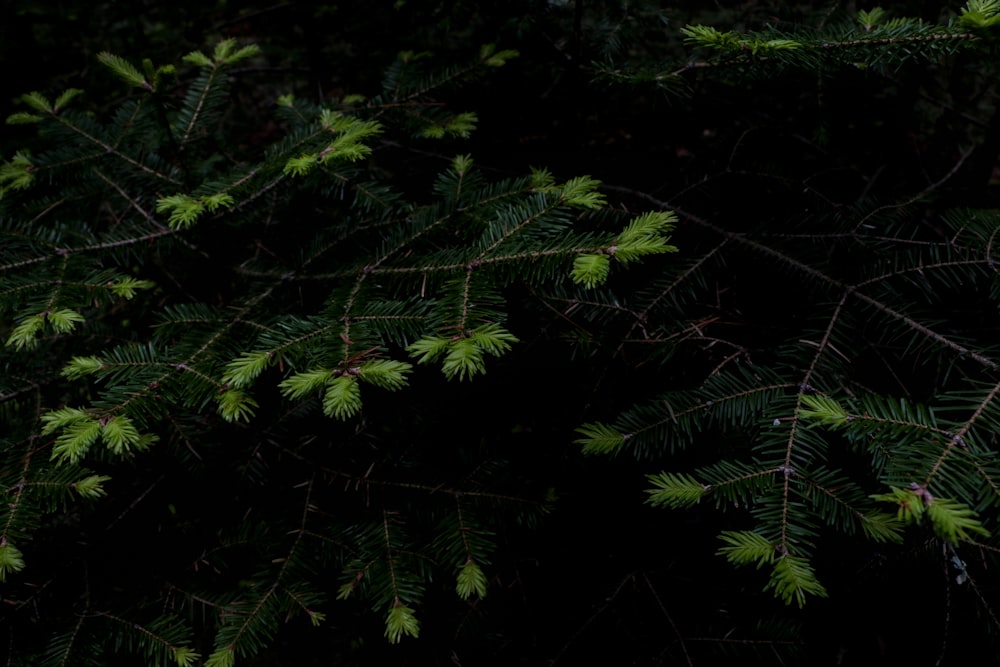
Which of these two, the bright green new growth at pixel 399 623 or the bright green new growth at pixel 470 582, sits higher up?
the bright green new growth at pixel 470 582

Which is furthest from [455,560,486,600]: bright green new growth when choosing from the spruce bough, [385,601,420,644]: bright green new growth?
[385,601,420,644]: bright green new growth

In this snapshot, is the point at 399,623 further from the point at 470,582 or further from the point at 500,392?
the point at 500,392

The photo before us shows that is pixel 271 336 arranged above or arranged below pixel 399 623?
above

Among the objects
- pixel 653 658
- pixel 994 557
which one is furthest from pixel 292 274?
pixel 994 557

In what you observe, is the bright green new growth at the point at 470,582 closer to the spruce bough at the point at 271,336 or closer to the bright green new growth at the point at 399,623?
the spruce bough at the point at 271,336

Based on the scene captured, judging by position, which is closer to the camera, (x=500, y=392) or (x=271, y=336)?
(x=271, y=336)

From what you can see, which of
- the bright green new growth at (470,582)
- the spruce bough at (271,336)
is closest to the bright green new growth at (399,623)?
the spruce bough at (271,336)

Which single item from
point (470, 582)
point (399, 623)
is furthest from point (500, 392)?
point (399, 623)

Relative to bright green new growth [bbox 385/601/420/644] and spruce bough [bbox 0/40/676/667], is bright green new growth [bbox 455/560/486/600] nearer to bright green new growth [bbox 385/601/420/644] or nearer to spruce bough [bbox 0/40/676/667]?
spruce bough [bbox 0/40/676/667]

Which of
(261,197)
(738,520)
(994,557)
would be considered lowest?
(738,520)

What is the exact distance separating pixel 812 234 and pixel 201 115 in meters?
2.17

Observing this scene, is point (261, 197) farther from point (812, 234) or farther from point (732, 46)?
point (812, 234)

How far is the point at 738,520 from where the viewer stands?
186 cm

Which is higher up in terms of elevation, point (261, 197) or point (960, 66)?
point (960, 66)
